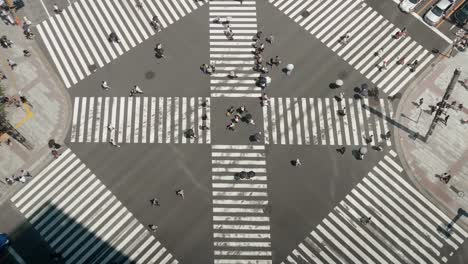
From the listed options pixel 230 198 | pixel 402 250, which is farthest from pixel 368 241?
pixel 230 198

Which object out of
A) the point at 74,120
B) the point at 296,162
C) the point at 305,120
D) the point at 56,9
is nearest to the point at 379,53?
the point at 305,120

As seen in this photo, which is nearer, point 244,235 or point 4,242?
point 4,242

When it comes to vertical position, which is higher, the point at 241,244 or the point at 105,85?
the point at 105,85

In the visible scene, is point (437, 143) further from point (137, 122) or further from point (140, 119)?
point (137, 122)

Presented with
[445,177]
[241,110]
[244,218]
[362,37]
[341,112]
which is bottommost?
[244,218]

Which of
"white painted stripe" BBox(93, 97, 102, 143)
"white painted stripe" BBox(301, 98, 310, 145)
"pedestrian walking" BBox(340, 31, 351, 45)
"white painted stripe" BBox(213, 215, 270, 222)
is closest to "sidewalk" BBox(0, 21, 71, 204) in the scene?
"white painted stripe" BBox(93, 97, 102, 143)

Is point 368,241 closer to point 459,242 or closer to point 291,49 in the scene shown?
point 459,242

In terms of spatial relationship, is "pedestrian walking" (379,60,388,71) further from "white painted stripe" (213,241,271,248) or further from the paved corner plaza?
"white painted stripe" (213,241,271,248)

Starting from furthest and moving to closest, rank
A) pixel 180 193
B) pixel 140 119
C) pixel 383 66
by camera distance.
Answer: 1. pixel 383 66
2. pixel 140 119
3. pixel 180 193
